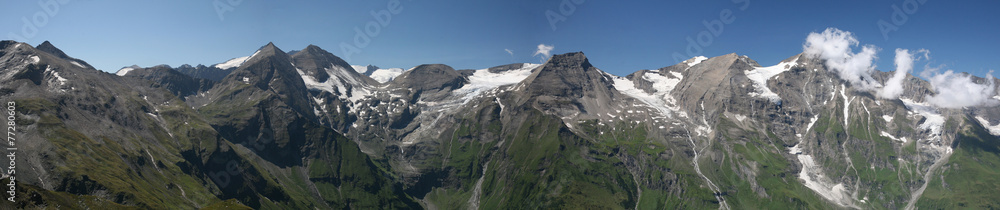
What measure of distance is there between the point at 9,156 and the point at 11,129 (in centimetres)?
4125

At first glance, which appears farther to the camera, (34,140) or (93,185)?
(34,140)

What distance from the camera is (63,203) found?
14650cm

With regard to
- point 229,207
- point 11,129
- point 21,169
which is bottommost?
point 229,207

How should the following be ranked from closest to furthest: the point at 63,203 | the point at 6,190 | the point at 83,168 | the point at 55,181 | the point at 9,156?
the point at 6,190, the point at 63,203, the point at 9,156, the point at 55,181, the point at 83,168

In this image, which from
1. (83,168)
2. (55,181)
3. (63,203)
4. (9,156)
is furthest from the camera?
(83,168)

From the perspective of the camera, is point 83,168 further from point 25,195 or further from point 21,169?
point 25,195

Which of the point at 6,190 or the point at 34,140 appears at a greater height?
the point at 34,140

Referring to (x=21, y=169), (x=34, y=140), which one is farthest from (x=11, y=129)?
(x=21, y=169)

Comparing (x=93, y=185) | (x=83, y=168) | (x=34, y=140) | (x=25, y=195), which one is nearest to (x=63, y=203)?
(x=25, y=195)

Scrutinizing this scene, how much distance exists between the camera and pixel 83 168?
18788 centimetres

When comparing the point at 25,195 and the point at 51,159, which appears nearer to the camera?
the point at 25,195

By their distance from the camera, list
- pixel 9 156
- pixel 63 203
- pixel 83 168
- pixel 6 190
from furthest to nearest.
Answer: pixel 83 168 → pixel 9 156 → pixel 63 203 → pixel 6 190

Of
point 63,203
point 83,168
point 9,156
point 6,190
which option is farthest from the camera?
point 83,168

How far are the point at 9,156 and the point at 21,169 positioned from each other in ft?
30.3
